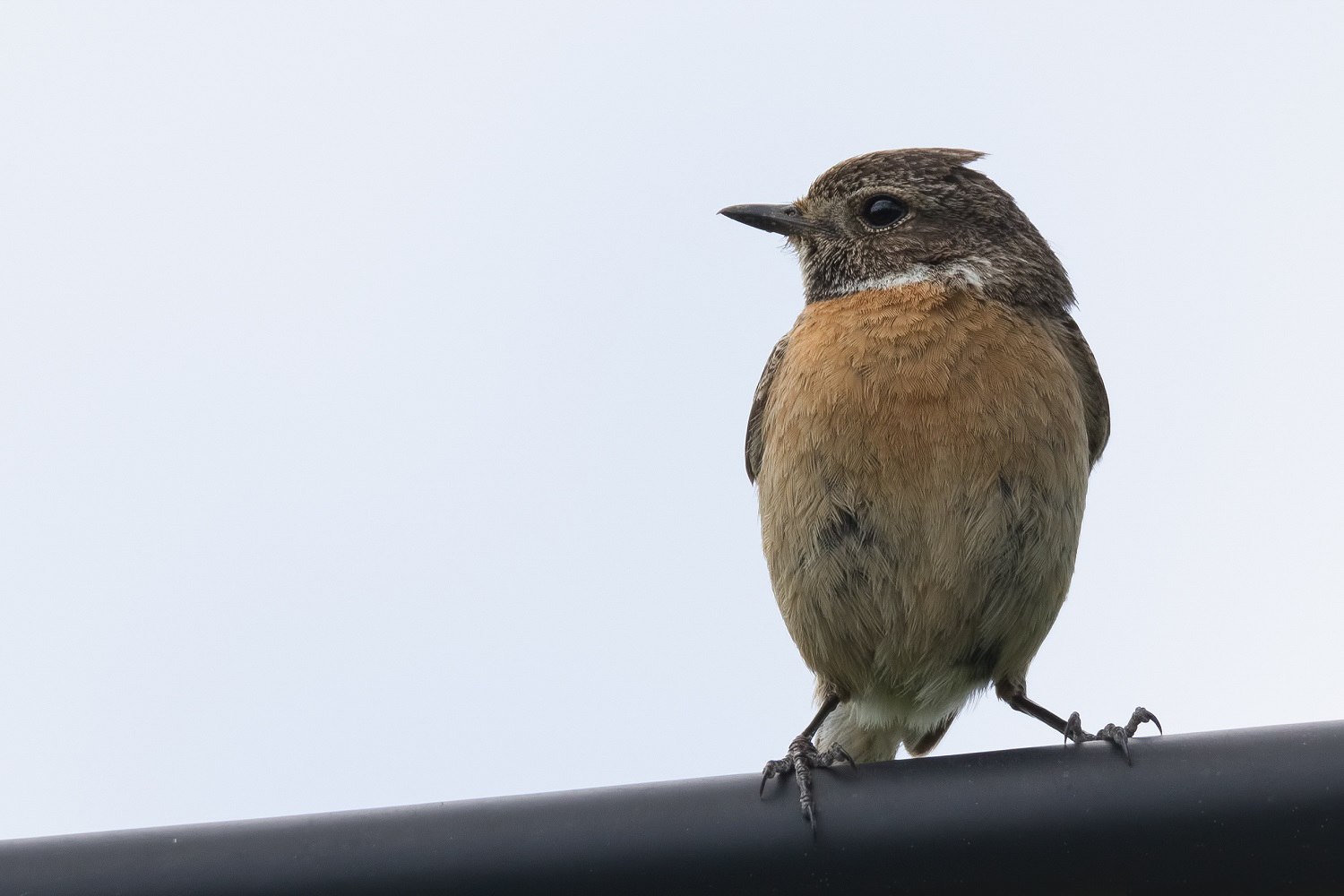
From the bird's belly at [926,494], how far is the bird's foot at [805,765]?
0.80 metres

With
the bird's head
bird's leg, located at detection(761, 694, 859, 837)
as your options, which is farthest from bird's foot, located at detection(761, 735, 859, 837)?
the bird's head

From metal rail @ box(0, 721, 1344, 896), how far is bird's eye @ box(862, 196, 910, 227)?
3810 mm

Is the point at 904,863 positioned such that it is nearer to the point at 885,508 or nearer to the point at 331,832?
the point at 331,832

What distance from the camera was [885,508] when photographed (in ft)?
17.8

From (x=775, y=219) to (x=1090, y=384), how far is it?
1592 millimetres

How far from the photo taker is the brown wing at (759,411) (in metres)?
6.52

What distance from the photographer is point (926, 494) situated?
535 centimetres

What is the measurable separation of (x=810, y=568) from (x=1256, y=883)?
2.59m

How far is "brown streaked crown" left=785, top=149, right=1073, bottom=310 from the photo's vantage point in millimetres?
6426

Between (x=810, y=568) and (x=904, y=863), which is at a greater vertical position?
(x=810, y=568)

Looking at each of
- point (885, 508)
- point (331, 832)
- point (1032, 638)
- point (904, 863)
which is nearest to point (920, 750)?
point (1032, 638)

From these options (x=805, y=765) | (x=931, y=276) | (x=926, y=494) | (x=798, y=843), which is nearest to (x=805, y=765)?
(x=805, y=765)

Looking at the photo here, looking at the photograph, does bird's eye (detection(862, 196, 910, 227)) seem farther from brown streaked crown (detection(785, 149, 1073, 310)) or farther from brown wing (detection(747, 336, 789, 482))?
brown wing (detection(747, 336, 789, 482))

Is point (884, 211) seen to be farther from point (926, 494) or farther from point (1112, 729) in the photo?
point (1112, 729)
